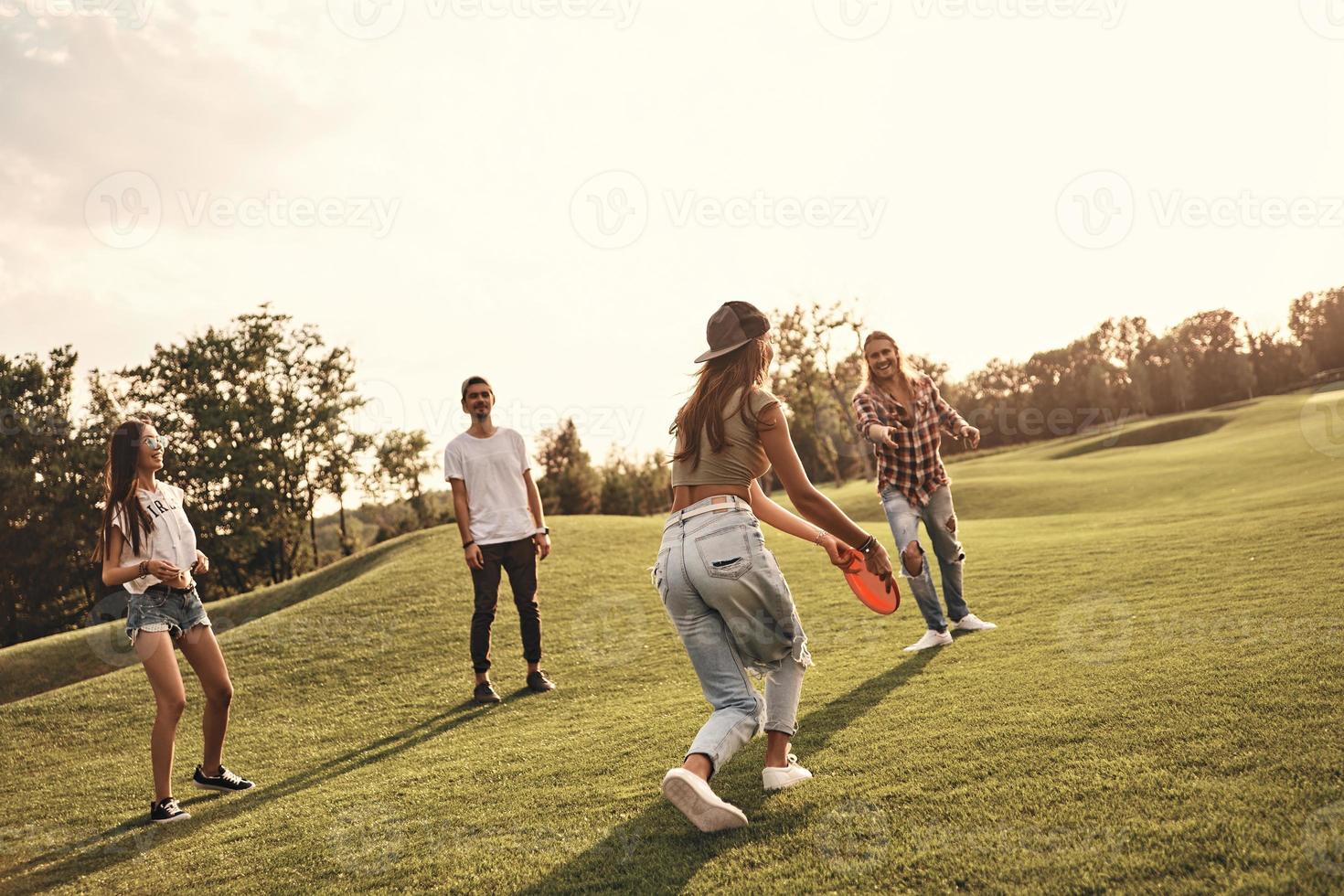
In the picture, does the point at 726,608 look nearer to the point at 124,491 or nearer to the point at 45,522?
the point at 124,491

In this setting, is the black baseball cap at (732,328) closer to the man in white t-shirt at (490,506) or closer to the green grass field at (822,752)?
the green grass field at (822,752)

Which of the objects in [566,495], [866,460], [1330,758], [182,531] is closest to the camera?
[1330,758]

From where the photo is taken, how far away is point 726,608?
12.7ft

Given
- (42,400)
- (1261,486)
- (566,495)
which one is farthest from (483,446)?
(42,400)

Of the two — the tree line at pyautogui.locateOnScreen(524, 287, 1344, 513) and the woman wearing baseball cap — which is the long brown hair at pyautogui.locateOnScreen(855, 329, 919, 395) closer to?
the woman wearing baseball cap

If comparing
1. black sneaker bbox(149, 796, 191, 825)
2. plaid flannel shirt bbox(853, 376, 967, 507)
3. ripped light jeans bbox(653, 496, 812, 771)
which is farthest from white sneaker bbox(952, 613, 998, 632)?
black sneaker bbox(149, 796, 191, 825)

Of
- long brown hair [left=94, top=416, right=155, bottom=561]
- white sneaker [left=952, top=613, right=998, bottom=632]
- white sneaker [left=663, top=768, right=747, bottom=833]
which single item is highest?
long brown hair [left=94, top=416, right=155, bottom=561]

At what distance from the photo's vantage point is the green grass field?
338cm

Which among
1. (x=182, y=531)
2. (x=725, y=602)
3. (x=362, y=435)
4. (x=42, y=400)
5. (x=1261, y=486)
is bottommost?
(x=1261, y=486)

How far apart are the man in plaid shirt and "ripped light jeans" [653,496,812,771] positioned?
387cm

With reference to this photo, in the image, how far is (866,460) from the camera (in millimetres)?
74938

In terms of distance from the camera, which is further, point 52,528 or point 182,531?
point 52,528

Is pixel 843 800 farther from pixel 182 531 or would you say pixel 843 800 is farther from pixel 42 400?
pixel 42 400

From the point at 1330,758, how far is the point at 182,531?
651 centimetres
